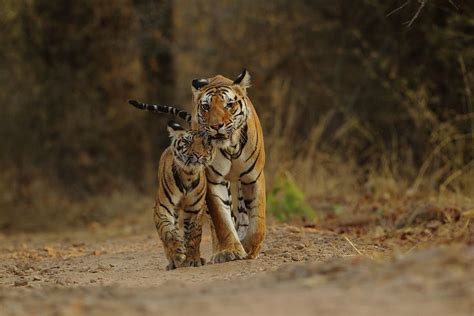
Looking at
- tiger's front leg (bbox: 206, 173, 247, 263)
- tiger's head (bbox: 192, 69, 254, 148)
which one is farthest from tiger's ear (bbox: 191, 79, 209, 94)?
tiger's front leg (bbox: 206, 173, 247, 263)

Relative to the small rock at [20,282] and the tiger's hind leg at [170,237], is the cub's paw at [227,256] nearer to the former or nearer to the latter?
the tiger's hind leg at [170,237]

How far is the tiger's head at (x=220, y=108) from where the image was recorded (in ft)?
24.8

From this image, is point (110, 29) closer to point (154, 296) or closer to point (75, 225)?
point (75, 225)

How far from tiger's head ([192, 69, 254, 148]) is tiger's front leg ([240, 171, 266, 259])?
Answer: 1.71 feet

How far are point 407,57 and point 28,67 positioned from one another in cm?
668

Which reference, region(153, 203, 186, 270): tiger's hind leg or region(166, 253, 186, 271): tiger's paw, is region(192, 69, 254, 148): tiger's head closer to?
region(153, 203, 186, 270): tiger's hind leg

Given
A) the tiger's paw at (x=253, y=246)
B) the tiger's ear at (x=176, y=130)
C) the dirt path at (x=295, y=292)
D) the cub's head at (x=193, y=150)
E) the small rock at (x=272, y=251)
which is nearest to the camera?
the dirt path at (x=295, y=292)

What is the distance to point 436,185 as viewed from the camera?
44.6ft

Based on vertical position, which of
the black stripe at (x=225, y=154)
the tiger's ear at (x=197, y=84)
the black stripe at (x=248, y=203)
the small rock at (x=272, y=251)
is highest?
the tiger's ear at (x=197, y=84)

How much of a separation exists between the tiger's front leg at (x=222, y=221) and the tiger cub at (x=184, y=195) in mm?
95

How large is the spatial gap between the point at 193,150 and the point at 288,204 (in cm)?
474

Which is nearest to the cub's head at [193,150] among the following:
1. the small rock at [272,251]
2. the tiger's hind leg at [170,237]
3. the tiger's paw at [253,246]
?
the tiger's hind leg at [170,237]

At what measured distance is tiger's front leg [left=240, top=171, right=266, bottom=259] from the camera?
7.96 metres

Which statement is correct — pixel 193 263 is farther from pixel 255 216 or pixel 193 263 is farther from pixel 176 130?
pixel 176 130
